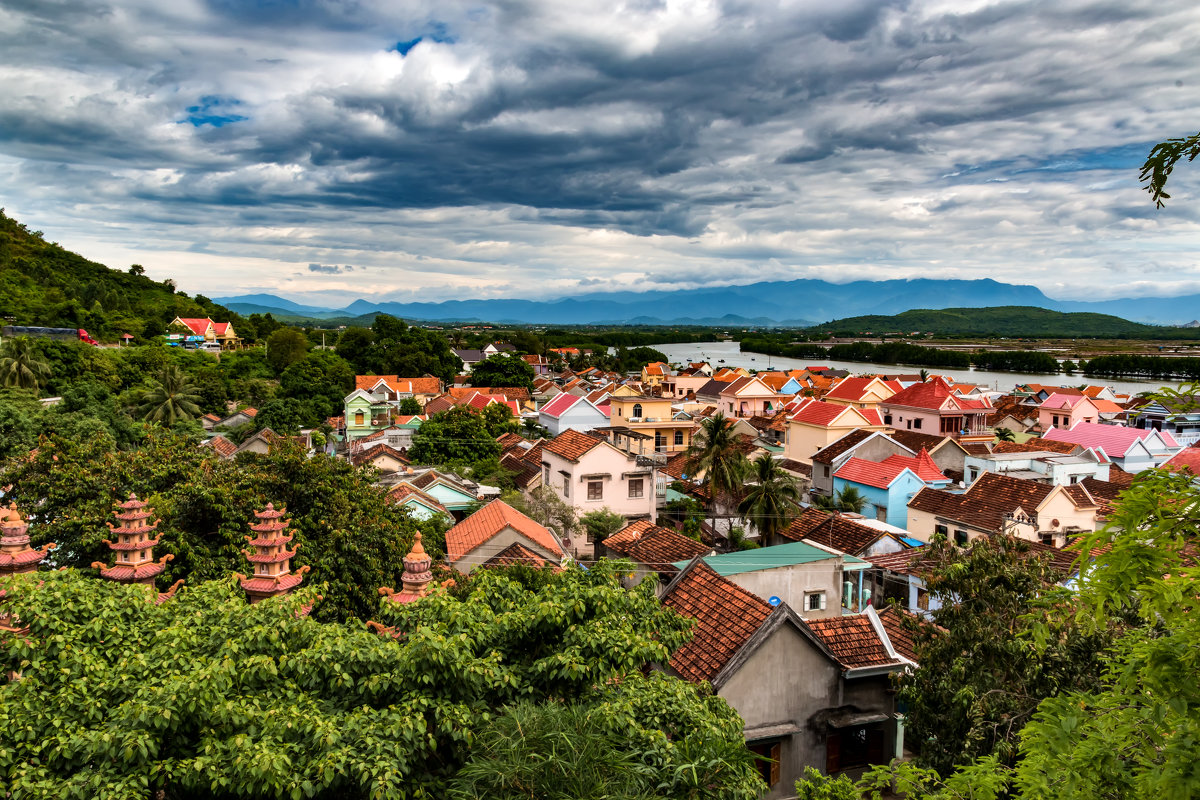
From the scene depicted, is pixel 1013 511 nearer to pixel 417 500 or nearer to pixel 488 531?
pixel 488 531

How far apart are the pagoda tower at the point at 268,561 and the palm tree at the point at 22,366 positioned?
49183 mm

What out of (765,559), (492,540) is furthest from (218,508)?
(765,559)

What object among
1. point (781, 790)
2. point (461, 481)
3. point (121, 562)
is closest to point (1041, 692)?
point (781, 790)

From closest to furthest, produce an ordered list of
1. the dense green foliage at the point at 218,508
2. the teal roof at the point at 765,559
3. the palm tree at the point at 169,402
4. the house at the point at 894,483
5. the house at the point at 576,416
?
the dense green foliage at the point at 218,508 → the teal roof at the point at 765,559 → the house at the point at 894,483 → the house at the point at 576,416 → the palm tree at the point at 169,402

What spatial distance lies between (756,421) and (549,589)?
188 ft

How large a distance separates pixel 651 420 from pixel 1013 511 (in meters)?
25.6

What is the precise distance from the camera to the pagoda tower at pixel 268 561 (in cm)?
1271

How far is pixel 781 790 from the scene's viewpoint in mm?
12969

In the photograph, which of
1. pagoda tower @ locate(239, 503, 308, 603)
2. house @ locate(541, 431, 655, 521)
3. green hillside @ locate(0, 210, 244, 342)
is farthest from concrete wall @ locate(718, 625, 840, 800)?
green hillside @ locate(0, 210, 244, 342)

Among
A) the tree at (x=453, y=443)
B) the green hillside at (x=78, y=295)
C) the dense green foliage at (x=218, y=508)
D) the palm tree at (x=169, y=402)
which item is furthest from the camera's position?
the green hillside at (x=78, y=295)

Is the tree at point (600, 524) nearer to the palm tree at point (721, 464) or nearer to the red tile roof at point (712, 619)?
the palm tree at point (721, 464)

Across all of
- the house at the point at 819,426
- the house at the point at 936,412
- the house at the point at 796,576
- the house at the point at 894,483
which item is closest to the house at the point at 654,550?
the house at the point at 796,576

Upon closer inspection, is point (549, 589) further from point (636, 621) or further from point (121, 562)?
point (121, 562)

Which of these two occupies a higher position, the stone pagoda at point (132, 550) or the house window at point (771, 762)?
the stone pagoda at point (132, 550)
